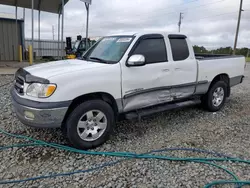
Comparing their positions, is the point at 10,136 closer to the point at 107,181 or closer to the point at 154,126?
the point at 107,181

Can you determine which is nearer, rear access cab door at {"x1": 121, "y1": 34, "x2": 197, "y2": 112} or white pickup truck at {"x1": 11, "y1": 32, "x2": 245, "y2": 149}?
white pickup truck at {"x1": 11, "y1": 32, "x2": 245, "y2": 149}

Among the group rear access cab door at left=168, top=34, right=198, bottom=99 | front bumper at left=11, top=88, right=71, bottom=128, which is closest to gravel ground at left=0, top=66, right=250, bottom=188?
front bumper at left=11, top=88, right=71, bottom=128

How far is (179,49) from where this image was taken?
467 cm

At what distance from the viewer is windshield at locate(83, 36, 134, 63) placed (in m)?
3.97

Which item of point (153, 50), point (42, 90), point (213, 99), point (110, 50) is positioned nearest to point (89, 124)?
point (42, 90)

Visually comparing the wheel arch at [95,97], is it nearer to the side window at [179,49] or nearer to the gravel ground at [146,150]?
the gravel ground at [146,150]

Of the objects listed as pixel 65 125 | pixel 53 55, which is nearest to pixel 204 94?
pixel 65 125

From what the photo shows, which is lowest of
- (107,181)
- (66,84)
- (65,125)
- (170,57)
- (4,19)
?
(107,181)

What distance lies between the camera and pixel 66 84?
3.21 meters

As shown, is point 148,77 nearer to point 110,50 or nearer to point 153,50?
point 153,50

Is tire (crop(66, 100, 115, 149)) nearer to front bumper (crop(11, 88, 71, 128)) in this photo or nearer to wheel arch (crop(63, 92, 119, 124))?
wheel arch (crop(63, 92, 119, 124))

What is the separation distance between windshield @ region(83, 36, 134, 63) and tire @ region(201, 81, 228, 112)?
255 cm

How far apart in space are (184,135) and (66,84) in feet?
7.89

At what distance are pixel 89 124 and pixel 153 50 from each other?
1860mm
